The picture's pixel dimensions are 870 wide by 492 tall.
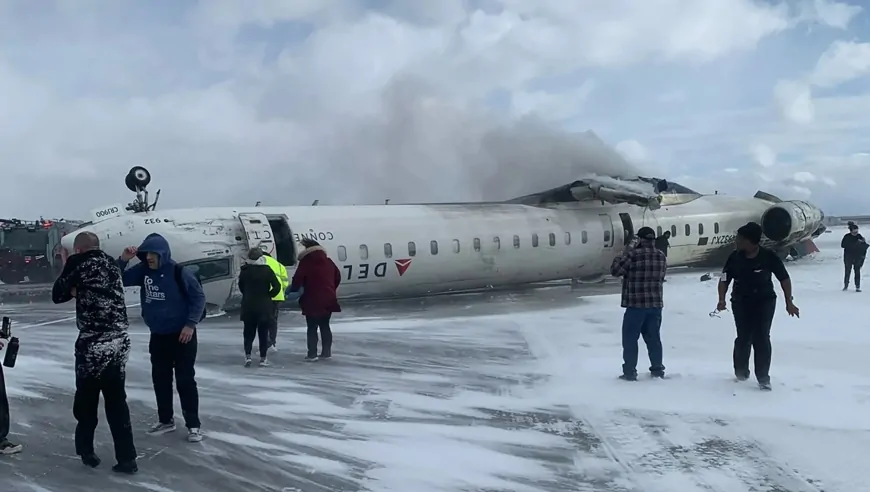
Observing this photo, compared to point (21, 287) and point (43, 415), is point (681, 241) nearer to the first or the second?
point (43, 415)

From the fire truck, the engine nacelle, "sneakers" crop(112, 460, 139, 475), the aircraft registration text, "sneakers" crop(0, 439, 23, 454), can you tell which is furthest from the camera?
the fire truck

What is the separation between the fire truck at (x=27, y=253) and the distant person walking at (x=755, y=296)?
25917mm

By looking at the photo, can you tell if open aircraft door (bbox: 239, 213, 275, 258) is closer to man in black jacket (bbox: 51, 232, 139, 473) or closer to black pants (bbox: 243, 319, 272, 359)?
black pants (bbox: 243, 319, 272, 359)

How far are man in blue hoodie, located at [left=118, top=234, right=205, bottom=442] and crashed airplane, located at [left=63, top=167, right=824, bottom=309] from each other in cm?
771

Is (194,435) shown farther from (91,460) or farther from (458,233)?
(458,233)

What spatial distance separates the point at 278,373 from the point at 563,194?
12.3m

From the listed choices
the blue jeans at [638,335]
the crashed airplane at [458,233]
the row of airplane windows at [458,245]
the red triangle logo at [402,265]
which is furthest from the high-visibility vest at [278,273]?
the red triangle logo at [402,265]

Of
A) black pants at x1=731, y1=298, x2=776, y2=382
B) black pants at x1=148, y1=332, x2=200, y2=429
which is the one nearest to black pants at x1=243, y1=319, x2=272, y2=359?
black pants at x1=148, y1=332, x2=200, y2=429

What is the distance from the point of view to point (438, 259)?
650 inches

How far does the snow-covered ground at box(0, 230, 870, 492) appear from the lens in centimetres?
525

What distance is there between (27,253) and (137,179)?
530 inches

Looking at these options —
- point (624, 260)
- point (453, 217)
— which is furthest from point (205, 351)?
point (453, 217)

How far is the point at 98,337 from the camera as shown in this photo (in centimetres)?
520

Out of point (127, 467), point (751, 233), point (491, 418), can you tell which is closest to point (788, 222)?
point (751, 233)
